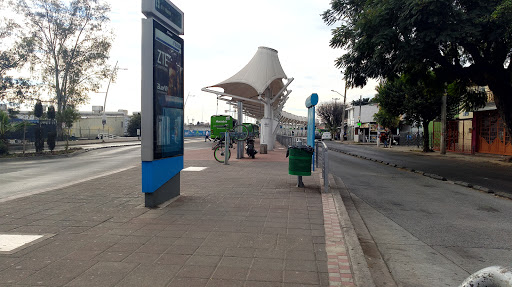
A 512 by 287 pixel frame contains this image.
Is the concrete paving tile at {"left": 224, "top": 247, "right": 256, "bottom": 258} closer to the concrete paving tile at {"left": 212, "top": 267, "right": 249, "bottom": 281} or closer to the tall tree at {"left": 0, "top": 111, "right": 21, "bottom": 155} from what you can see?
the concrete paving tile at {"left": 212, "top": 267, "right": 249, "bottom": 281}

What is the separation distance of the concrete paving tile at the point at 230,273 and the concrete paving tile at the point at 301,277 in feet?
1.34

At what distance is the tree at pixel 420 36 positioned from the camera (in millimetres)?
12875

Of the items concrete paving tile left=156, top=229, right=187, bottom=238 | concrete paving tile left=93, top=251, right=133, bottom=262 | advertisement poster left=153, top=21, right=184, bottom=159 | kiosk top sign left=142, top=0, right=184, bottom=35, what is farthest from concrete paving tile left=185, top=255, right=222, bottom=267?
kiosk top sign left=142, top=0, right=184, bottom=35

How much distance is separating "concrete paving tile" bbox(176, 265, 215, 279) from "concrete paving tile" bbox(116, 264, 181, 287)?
2.7 inches

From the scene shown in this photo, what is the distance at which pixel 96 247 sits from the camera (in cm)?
435

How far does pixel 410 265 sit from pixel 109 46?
37537mm

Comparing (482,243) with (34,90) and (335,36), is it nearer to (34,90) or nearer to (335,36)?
(335,36)

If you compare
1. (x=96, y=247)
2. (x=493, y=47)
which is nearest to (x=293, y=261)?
(x=96, y=247)

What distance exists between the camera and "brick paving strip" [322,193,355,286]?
11.5 feet

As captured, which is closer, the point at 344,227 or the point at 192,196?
the point at 344,227

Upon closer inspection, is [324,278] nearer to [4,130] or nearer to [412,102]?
[4,130]

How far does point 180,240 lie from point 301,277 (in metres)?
1.78

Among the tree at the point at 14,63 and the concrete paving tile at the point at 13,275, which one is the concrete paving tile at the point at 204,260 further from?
the tree at the point at 14,63

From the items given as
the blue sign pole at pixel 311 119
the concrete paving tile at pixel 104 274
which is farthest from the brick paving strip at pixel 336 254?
the blue sign pole at pixel 311 119
